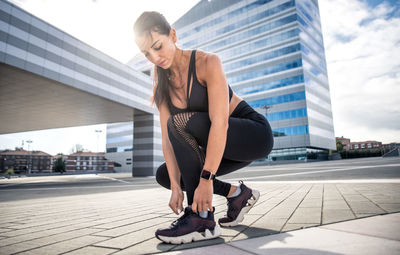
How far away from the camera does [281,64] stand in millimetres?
41125

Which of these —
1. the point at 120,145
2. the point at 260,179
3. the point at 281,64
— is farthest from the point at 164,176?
the point at 120,145

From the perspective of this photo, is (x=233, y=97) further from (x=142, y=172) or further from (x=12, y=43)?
(x=142, y=172)

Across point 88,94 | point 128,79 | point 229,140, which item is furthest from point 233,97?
point 128,79

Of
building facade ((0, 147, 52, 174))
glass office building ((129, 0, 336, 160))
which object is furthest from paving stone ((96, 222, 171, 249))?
building facade ((0, 147, 52, 174))

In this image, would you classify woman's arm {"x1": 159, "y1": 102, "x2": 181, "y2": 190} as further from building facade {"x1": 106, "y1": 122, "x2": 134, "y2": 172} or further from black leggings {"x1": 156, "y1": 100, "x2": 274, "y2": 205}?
building facade {"x1": 106, "y1": 122, "x2": 134, "y2": 172}

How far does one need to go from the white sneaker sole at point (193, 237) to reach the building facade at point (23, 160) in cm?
11095

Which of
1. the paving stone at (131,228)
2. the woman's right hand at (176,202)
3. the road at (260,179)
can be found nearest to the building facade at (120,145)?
the road at (260,179)

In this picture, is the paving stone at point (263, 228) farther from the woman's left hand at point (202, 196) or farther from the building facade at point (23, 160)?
the building facade at point (23, 160)

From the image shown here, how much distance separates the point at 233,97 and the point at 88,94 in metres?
14.1

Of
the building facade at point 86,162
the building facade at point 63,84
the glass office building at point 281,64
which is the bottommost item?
the building facade at point 86,162

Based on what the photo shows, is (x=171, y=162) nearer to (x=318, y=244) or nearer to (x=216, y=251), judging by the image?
(x=216, y=251)

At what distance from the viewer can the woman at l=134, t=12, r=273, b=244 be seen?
1411mm

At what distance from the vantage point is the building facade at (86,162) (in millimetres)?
96394

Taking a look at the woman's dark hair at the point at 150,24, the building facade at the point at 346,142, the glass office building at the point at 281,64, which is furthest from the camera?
the building facade at the point at 346,142
